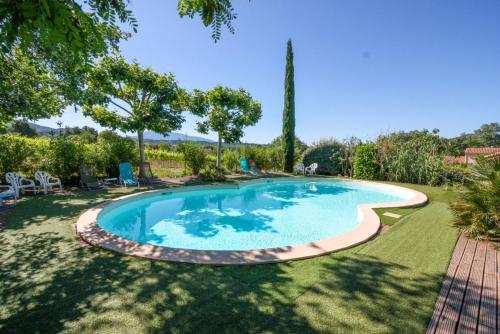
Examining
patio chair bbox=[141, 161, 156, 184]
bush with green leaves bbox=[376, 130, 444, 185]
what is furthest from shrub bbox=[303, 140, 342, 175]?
patio chair bbox=[141, 161, 156, 184]

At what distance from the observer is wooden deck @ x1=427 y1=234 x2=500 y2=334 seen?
2182 millimetres

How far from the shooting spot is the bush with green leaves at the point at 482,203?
13.8 feet

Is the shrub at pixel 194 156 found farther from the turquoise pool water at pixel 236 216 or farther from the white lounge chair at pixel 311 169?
the white lounge chair at pixel 311 169

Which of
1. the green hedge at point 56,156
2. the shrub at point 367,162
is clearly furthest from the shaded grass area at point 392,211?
the green hedge at point 56,156

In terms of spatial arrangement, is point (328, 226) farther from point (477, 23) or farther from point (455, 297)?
point (477, 23)

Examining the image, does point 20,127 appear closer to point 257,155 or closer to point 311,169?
point 257,155

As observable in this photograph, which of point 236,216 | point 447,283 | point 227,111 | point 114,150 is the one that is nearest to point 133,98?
point 114,150

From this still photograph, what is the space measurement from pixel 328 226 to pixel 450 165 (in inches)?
370

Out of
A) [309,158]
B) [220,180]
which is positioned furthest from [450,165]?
[220,180]

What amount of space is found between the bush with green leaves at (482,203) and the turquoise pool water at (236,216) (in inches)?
99.3

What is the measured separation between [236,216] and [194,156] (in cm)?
742

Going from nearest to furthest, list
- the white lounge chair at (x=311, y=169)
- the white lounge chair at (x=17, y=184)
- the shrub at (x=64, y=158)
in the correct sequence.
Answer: the white lounge chair at (x=17, y=184) → the shrub at (x=64, y=158) → the white lounge chair at (x=311, y=169)

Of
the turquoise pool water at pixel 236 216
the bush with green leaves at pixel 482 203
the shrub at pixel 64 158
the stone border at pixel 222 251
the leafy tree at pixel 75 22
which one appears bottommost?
the turquoise pool water at pixel 236 216

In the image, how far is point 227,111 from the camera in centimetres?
1394
